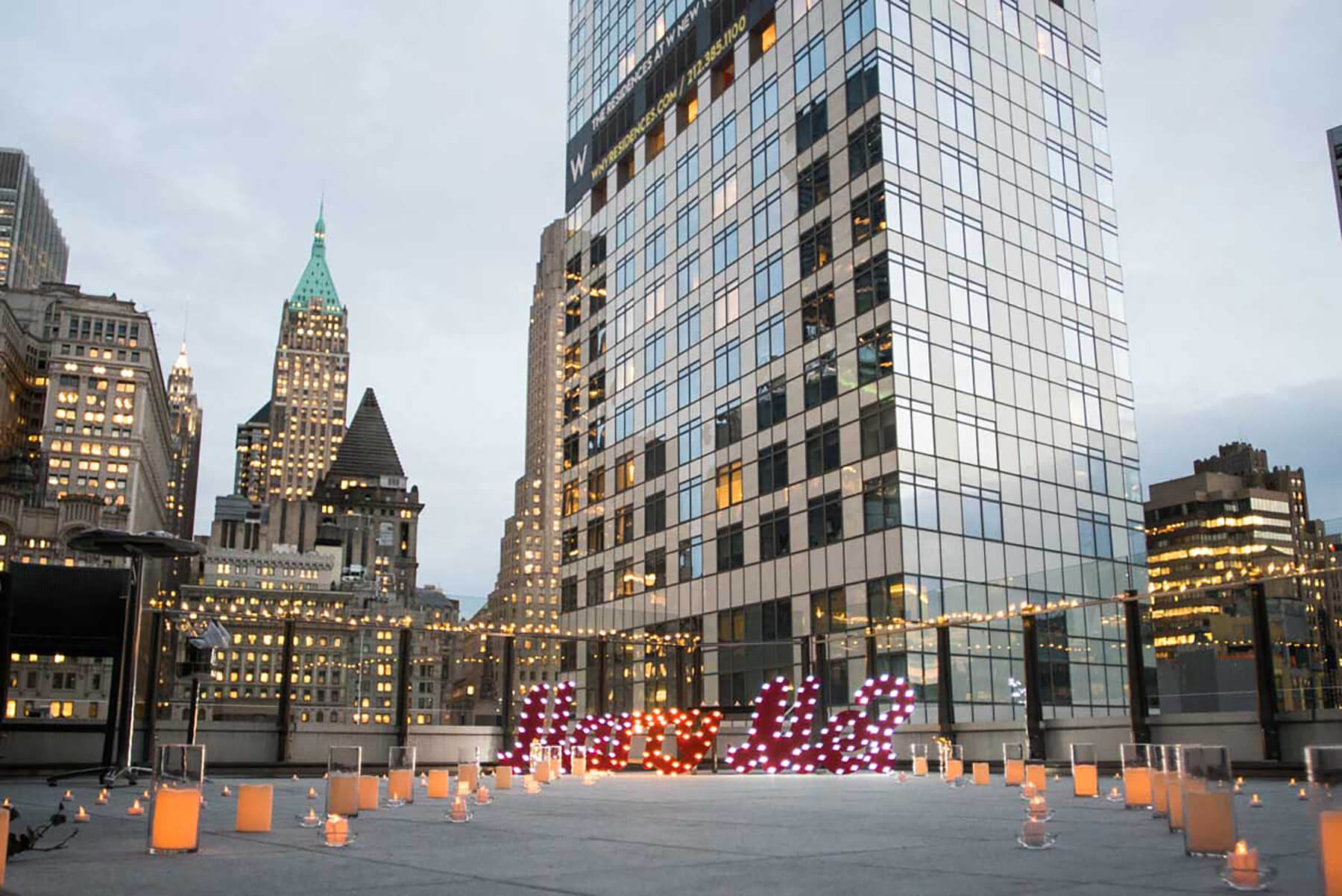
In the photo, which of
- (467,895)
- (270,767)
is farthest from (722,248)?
(467,895)

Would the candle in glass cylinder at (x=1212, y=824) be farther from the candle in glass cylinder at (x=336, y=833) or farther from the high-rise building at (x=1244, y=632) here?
the high-rise building at (x=1244, y=632)

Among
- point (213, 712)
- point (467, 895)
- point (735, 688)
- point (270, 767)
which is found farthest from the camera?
point (735, 688)

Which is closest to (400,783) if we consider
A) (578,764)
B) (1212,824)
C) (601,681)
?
(1212,824)

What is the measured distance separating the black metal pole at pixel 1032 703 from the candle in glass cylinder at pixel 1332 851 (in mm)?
25117

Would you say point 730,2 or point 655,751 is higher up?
point 730,2

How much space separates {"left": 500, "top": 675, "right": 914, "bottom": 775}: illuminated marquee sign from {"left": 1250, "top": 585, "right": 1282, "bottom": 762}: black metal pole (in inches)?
414

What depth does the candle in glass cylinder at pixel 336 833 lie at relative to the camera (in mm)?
12641

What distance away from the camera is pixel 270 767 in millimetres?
30656

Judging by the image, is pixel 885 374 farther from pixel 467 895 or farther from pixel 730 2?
pixel 467 895

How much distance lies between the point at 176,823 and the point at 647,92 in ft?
258

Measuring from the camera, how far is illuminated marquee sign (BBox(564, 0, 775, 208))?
75250 millimetres

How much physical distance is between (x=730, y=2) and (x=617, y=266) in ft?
66.7

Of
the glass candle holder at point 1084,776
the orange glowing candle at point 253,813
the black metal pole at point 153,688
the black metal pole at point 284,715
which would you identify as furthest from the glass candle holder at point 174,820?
the black metal pole at point 284,715

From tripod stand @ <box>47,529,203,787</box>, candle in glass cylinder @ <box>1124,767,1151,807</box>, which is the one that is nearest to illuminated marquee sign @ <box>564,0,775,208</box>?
tripod stand @ <box>47,529,203,787</box>
